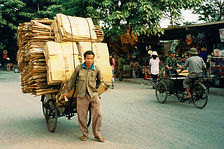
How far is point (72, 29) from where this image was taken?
18.0 feet

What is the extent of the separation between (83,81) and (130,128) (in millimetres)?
1699

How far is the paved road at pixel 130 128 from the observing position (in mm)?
4918

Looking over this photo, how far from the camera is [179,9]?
19453mm

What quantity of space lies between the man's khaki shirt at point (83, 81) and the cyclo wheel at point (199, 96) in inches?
176

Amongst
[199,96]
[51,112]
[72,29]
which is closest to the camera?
[72,29]

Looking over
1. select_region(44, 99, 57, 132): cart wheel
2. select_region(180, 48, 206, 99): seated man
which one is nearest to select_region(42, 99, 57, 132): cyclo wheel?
select_region(44, 99, 57, 132): cart wheel

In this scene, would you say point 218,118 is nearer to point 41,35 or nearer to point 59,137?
point 59,137

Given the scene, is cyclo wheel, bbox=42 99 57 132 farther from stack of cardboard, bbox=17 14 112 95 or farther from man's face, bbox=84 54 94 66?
man's face, bbox=84 54 94 66

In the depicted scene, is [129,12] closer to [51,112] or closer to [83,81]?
[51,112]

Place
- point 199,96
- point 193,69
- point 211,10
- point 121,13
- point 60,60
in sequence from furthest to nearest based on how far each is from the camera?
1. point 211,10
2. point 121,13
3. point 193,69
4. point 199,96
5. point 60,60

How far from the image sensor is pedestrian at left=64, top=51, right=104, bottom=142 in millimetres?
5074

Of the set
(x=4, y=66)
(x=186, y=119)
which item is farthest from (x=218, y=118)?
(x=4, y=66)

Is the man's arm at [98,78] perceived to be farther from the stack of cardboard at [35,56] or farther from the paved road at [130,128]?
the paved road at [130,128]

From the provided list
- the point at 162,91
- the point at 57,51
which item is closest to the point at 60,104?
the point at 57,51
